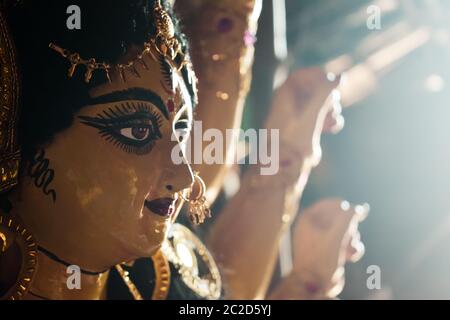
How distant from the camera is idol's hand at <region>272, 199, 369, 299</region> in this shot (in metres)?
1.44

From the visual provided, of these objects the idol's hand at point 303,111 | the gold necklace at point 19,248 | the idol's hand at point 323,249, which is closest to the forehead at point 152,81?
the gold necklace at point 19,248

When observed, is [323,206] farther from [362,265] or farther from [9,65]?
[9,65]

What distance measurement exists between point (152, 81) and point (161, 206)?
0.68 ft

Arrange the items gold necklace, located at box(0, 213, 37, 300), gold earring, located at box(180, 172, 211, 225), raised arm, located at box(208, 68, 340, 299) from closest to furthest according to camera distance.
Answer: gold necklace, located at box(0, 213, 37, 300) → gold earring, located at box(180, 172, 211, 225) → raised arm, located at box(208, 68, 340, 299)

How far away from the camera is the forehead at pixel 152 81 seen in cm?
101

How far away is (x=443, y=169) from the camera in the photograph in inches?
63.9

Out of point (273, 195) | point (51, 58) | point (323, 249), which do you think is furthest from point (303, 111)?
point (51, 58)

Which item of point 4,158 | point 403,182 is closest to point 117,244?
point 4,158

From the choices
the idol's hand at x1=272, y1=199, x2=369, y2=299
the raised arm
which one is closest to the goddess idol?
the raised arm

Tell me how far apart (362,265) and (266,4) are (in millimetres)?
715

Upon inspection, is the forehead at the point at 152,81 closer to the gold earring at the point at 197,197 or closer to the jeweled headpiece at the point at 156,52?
the jeweled headpiece at the point at 156,52

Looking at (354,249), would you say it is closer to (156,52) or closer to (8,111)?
(156,52)

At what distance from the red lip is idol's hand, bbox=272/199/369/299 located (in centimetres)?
49

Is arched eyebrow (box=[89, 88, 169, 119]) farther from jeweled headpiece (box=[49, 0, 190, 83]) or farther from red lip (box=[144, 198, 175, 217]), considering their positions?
red lip (box=[144, 198, 175, 217])
